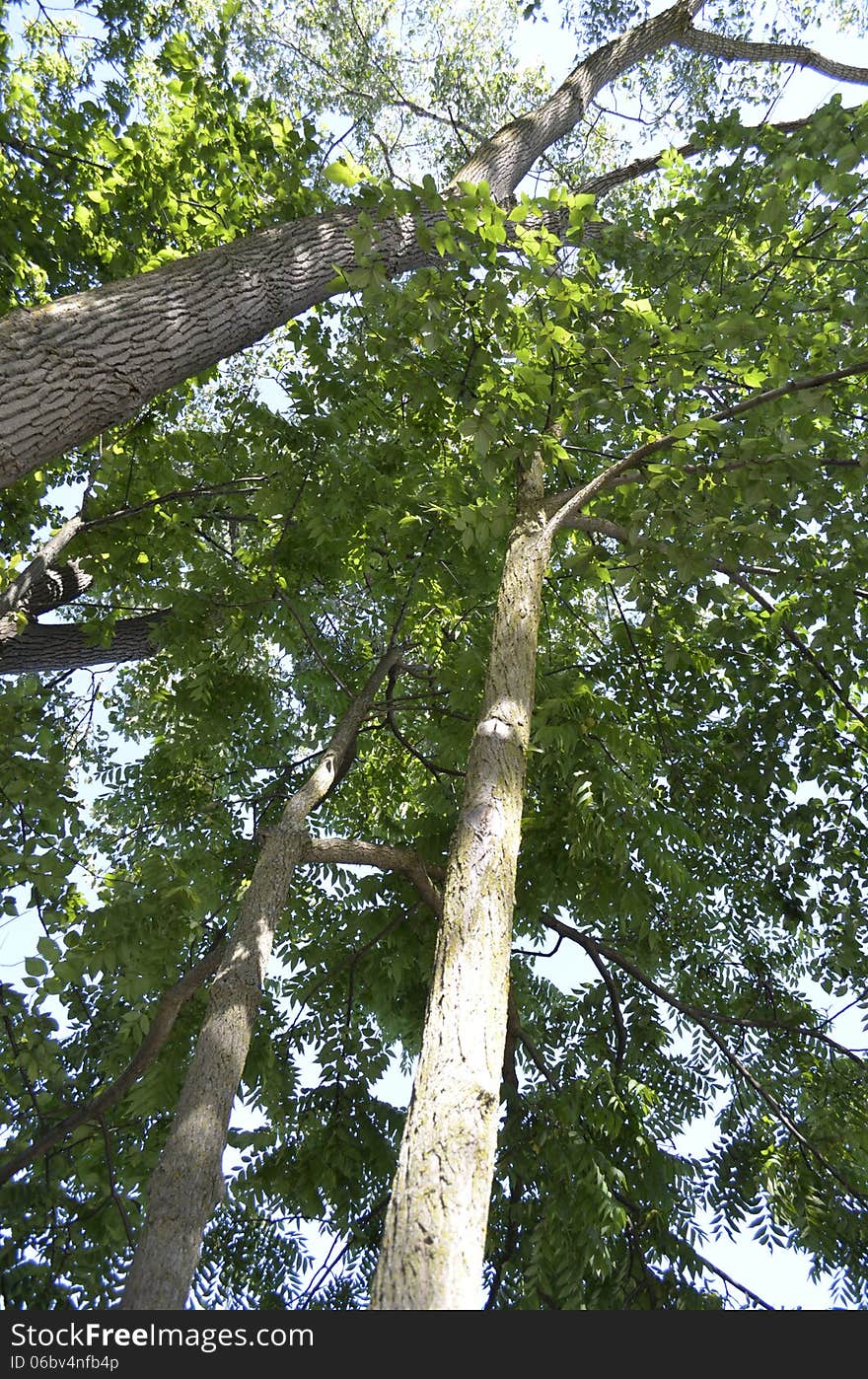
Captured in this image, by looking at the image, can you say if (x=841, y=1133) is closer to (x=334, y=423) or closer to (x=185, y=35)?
(x=334, y=423)

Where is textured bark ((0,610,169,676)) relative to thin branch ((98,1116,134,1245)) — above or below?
above

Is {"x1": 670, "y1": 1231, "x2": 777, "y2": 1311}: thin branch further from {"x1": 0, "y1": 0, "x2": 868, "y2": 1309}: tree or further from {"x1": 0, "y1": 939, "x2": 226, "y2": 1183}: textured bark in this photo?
{"x1": 0, "y1": 939, "x2": 226, "y2": 1183}: textured bark

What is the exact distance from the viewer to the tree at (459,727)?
3838 millimetres

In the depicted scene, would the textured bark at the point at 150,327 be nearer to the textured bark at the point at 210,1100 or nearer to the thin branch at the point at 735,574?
the thin branch at the point at 735,574

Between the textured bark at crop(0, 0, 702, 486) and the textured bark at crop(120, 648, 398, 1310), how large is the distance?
8.04 ft

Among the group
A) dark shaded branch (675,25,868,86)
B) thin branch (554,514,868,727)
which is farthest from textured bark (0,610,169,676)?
dark shaded branch (675,25,868,86)

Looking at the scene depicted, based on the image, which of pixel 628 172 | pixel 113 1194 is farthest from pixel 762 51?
pixel 113 1194

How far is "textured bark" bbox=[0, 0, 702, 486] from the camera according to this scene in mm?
4051

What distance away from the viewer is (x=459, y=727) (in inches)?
255

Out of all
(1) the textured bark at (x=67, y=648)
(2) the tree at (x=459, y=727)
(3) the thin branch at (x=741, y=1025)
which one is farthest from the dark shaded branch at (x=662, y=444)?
(1) the textured bark at (x=67, y=648)

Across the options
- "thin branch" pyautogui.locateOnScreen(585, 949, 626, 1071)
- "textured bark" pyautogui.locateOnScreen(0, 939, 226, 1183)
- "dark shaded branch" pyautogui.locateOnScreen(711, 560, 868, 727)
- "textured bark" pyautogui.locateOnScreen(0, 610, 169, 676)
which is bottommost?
"textured bark" pyautogui.locateOnScreen(0, 939, 226, 1183)

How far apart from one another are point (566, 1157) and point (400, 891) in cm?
194

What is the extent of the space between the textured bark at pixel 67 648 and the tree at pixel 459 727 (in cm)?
18

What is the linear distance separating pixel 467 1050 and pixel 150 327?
3.94 m
